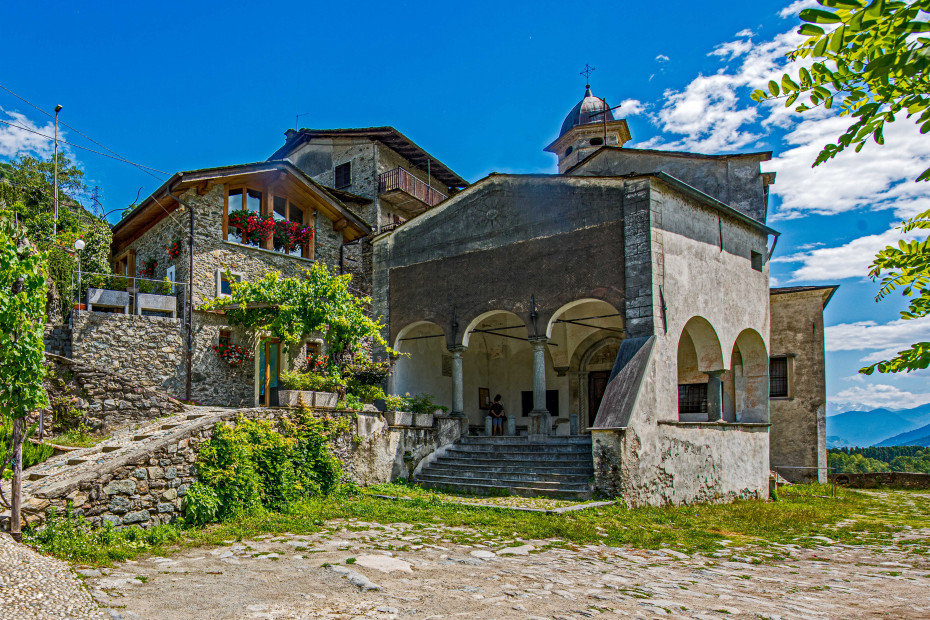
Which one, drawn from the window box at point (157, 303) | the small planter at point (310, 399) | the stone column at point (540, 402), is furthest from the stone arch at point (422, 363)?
the window box at point (157, 303)

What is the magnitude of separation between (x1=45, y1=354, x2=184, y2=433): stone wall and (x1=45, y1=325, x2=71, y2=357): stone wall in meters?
3.20

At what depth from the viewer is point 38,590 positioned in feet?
16.1

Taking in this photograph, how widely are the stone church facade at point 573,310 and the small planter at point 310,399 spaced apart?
2.39 meters

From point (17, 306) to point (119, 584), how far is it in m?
3.14

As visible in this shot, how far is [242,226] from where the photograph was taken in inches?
703

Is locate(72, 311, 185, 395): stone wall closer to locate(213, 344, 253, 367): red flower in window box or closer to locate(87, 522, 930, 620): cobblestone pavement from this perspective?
locate(213, 344, 253, 367): red flower in window box

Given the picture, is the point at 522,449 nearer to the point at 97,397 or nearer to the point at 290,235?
the point at 97,397

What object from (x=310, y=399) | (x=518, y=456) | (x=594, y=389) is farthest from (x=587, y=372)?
(x=310, y=399)

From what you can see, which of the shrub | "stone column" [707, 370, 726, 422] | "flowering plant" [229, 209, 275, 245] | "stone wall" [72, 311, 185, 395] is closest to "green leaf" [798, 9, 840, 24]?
the shrub

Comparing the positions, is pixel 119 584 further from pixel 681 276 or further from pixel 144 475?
pixel 681 276

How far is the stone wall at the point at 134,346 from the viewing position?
47.7 feet

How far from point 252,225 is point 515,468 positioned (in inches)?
402

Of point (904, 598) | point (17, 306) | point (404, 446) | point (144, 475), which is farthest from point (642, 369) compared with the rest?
point (17, 306)

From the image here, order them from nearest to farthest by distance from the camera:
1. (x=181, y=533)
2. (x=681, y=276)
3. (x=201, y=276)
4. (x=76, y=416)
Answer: (x=181, y=533)
(x=76, y=416)
(x=681, y=276)
(x=201, y=276)
